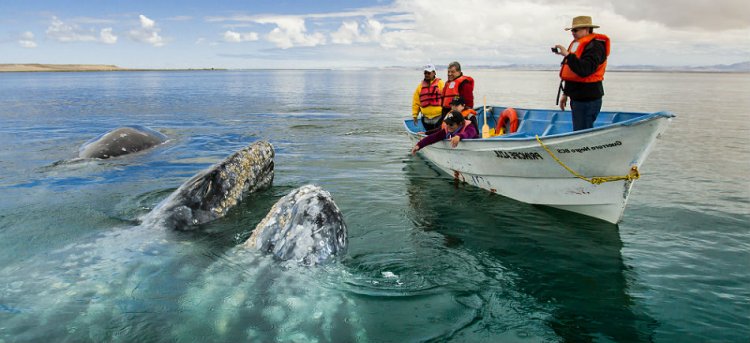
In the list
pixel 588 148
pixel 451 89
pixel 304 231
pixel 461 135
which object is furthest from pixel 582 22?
pixel 304 231

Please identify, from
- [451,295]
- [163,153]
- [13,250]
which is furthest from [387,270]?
[163,153]

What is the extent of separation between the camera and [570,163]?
8648 millimetres

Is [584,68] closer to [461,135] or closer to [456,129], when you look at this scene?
[461,135]

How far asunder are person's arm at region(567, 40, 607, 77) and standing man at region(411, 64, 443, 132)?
19.6ft

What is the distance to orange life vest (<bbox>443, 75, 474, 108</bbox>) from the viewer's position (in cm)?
1276

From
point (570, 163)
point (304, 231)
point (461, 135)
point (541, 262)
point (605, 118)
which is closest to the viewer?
point (304, 231)

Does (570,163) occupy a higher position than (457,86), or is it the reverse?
(457,86)

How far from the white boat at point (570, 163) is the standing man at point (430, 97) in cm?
293

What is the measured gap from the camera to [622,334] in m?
5.05

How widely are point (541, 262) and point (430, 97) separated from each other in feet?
26.6

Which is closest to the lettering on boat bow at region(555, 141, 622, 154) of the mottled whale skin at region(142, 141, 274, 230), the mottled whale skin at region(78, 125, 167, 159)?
the mottled whale skin at region(142, 141, 274, 230)

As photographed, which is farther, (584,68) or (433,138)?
(433,138)

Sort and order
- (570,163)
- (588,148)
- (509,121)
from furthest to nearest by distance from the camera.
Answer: (509,121) < (570,163) < (588,148)

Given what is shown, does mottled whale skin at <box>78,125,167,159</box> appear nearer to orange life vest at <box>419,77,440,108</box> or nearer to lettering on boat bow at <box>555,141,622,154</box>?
orange life vest at <box>419,77,440,108</box>
